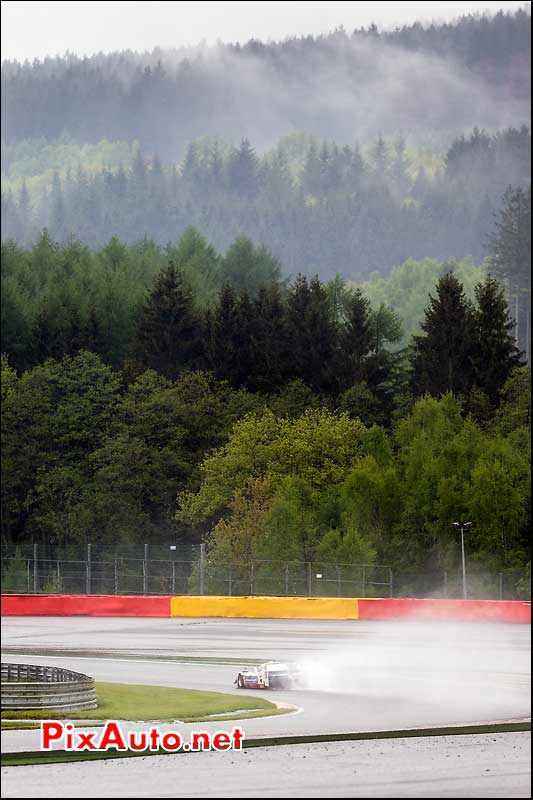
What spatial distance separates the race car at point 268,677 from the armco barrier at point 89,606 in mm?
24773

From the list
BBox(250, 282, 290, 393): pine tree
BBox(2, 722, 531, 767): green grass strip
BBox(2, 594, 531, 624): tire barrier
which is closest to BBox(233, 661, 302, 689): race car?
BBox(2, 722, 531, 767): green grass strip

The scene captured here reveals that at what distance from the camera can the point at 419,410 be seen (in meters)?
98.6

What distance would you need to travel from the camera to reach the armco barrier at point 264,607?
164ft

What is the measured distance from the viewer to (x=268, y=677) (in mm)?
26562

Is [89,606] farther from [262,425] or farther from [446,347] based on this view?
[446,347]

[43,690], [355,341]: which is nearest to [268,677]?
[43,690]

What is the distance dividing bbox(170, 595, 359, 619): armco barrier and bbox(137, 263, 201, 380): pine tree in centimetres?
6243

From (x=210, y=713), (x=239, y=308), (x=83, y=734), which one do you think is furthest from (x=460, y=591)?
(x=239, y=308)

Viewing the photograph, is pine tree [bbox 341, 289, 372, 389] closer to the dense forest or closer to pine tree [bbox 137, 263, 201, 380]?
the dense forest

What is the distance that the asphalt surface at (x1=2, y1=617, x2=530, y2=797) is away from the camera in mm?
16047

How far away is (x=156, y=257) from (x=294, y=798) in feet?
509

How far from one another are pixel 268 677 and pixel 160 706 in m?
3.68

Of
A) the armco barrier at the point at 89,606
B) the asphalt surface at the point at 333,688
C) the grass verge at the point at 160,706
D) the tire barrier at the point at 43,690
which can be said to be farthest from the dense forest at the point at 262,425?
the tire barrier at the point at 43,690
